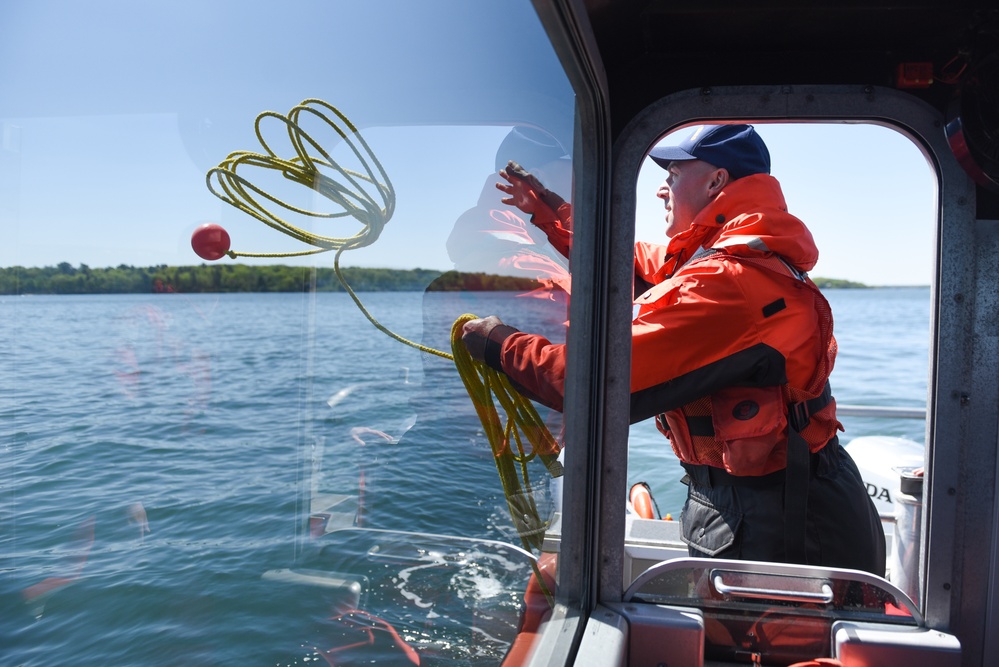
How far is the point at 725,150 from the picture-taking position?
2008 millimetres

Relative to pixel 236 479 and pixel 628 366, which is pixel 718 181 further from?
pixel 236 479

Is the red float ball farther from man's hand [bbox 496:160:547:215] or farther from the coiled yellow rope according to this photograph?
man's hand [bbox 496:160:547:215]

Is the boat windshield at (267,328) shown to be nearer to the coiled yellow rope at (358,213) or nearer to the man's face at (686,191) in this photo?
the coiled yellow rope at (358,213)

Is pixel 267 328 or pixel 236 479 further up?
pixel 267 328

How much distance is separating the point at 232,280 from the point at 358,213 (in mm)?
319

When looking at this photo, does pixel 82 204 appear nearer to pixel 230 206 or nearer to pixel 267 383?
pixel 230 206

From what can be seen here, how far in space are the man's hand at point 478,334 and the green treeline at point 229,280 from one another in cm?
8

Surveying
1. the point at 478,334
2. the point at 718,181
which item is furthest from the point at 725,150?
the point at 478,334

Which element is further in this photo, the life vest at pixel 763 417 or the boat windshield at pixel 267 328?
the life vest at pixel 763 417

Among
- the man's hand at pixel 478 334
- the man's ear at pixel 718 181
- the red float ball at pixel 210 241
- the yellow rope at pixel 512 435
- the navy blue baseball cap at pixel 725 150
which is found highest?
the navy blue baseball cap at pixel 725 150

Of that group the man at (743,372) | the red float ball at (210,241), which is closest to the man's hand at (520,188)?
the man at (743,372)

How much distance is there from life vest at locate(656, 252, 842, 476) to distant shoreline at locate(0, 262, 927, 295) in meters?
0.56

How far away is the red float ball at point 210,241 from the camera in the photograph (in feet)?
3.66

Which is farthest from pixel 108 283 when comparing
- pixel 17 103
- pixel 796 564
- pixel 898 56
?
pixel 898 56
